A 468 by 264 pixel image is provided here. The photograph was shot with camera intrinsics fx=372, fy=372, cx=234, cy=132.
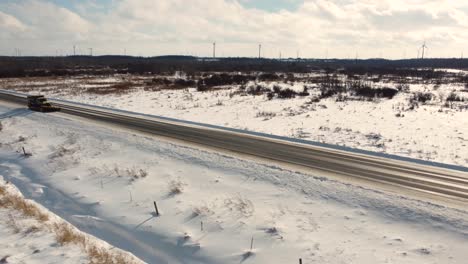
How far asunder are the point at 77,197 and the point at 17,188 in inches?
116

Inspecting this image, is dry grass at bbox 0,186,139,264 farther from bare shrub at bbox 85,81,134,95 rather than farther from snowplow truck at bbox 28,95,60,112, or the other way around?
bare shrub at bbox 85,81,134,95

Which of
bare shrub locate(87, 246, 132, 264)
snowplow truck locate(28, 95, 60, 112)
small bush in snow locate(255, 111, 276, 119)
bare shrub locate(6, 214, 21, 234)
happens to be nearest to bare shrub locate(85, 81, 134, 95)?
snowplow truck locate(28, 95, 60, 112)

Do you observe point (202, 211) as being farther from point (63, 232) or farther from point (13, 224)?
point (13, 224)

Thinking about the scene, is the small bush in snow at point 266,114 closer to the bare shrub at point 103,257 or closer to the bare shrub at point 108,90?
the bare shrub at point 103,257

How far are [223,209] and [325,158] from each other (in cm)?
638

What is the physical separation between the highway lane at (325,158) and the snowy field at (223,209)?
4.53 ft

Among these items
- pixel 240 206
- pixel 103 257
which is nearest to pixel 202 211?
pixel 240 206

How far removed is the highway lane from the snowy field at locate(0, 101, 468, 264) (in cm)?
138

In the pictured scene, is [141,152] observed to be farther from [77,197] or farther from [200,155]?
[77,197]

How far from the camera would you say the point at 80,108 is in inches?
1278

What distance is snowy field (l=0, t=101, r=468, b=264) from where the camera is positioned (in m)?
9.59

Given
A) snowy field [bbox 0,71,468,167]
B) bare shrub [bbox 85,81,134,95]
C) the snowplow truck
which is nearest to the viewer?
snowy field [bbox 0,71,468,167]

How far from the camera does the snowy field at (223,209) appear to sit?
9594mm

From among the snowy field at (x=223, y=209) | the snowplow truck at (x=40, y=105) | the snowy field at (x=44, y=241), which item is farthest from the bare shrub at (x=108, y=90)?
the snowy field at (x=44, y=241)
